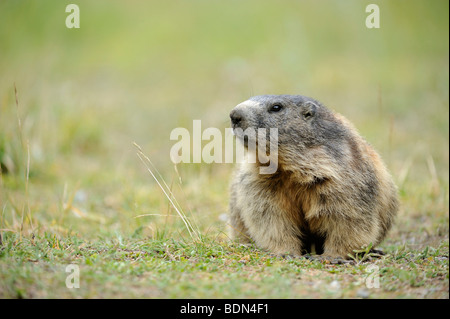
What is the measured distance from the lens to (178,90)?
51.0 ft

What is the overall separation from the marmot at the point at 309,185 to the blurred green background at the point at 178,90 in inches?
33.0

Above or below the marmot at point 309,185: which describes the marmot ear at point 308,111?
above

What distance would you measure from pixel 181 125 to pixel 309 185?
492cm

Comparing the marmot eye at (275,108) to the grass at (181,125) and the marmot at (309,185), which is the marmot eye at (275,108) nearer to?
the marmot at (309,185)

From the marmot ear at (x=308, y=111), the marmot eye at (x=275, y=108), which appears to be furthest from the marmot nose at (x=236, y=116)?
the marmot ear at (x=308, y=111)

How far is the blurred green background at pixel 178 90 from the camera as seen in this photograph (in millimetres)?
7930

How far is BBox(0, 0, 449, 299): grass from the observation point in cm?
418

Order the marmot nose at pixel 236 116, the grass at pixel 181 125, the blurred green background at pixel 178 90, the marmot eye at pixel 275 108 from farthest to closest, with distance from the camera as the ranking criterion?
the blurred green background at pixel 178 90
the marmot eye at pixel 275 108
the marmot nose at pixel 236 116
the grass at pixel 181 125

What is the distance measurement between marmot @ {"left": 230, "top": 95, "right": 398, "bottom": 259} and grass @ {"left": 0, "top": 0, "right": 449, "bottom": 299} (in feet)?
0.96

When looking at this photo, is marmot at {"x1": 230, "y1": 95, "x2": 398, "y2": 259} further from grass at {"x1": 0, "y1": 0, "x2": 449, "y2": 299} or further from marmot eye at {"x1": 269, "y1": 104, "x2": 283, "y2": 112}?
grass at {"x1": 0, "y1": 0, "x2": 449, "y2": 299}

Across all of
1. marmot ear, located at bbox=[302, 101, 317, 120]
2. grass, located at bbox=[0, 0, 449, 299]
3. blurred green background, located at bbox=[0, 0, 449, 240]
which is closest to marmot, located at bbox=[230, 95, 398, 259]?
marmot ear, located at bbox=[302, 101, 317, 120]
